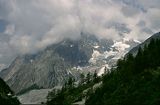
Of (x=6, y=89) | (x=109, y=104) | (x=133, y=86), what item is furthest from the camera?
(x=6, y=89)

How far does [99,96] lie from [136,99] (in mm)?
54876

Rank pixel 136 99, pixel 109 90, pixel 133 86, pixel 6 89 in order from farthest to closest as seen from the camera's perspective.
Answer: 1. pixel 6 89
2. pixel 109 90
3. pixel 133 86
4. pixel 136 99

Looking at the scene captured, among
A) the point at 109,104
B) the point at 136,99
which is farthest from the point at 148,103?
the point at 109,104

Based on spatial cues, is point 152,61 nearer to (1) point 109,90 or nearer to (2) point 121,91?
(1) point 109,90

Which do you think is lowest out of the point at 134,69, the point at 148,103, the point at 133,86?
the point at 148,103

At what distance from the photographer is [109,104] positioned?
122 metres

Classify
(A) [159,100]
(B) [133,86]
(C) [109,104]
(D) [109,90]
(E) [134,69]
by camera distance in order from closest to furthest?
(A) [159,100]
(C) [109,104]
(B) [133,86]
(D) [109,90]
(E) [134,69]

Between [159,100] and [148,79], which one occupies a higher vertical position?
[148,79]

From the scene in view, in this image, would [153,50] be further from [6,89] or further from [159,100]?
[159,100]

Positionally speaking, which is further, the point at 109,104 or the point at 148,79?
the point at 148,79

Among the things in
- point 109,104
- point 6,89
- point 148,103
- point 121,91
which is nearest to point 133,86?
point 121,91

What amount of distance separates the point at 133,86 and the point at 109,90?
938 inches

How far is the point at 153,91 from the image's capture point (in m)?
113

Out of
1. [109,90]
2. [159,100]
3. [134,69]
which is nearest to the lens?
[159,100]
